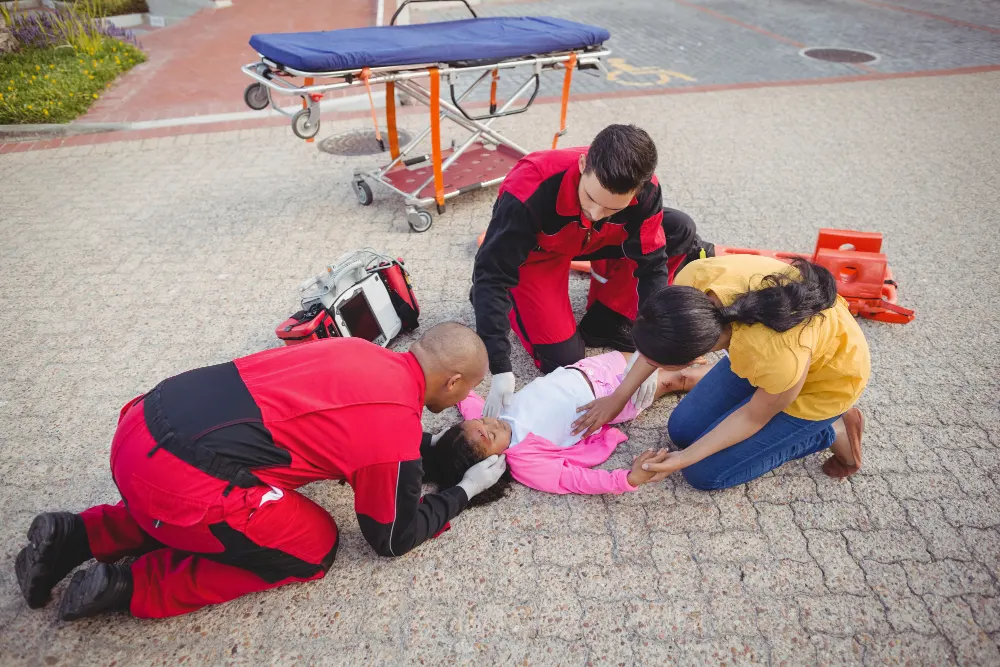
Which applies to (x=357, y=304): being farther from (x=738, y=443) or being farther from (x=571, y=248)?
(x=738, y=443)

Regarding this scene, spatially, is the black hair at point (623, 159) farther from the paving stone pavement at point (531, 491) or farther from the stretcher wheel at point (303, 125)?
the stretcher wheel at point (303, 125)

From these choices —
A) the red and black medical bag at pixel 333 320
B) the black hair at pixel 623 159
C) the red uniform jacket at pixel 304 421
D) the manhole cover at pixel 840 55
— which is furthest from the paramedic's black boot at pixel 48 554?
the manhole cover at pixel 840 55

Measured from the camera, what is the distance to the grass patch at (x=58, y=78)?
668 centimetres

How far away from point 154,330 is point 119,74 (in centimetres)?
645

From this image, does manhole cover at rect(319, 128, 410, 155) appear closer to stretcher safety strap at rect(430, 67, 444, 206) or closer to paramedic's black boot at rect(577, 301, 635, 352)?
stretcher safety strap at rect(430, 67, 444, 206)

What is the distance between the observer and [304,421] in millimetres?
1961

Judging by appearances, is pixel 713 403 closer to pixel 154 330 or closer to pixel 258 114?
pixel 154 330

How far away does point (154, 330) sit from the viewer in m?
3.74

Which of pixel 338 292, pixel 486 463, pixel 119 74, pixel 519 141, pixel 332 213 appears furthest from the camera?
pixel 119 74

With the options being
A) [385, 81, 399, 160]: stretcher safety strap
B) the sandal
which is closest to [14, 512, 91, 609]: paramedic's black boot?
the sandal

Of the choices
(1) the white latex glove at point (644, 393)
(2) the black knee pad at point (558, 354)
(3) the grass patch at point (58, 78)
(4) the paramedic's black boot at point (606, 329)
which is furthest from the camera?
(3) the grass patch at point (58, 78)

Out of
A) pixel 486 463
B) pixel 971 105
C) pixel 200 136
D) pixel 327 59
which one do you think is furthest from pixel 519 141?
pixel 971 105

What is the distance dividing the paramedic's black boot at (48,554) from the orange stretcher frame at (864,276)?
3.73m

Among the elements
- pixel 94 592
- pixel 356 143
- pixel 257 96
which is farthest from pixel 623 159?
pixel 356 143
